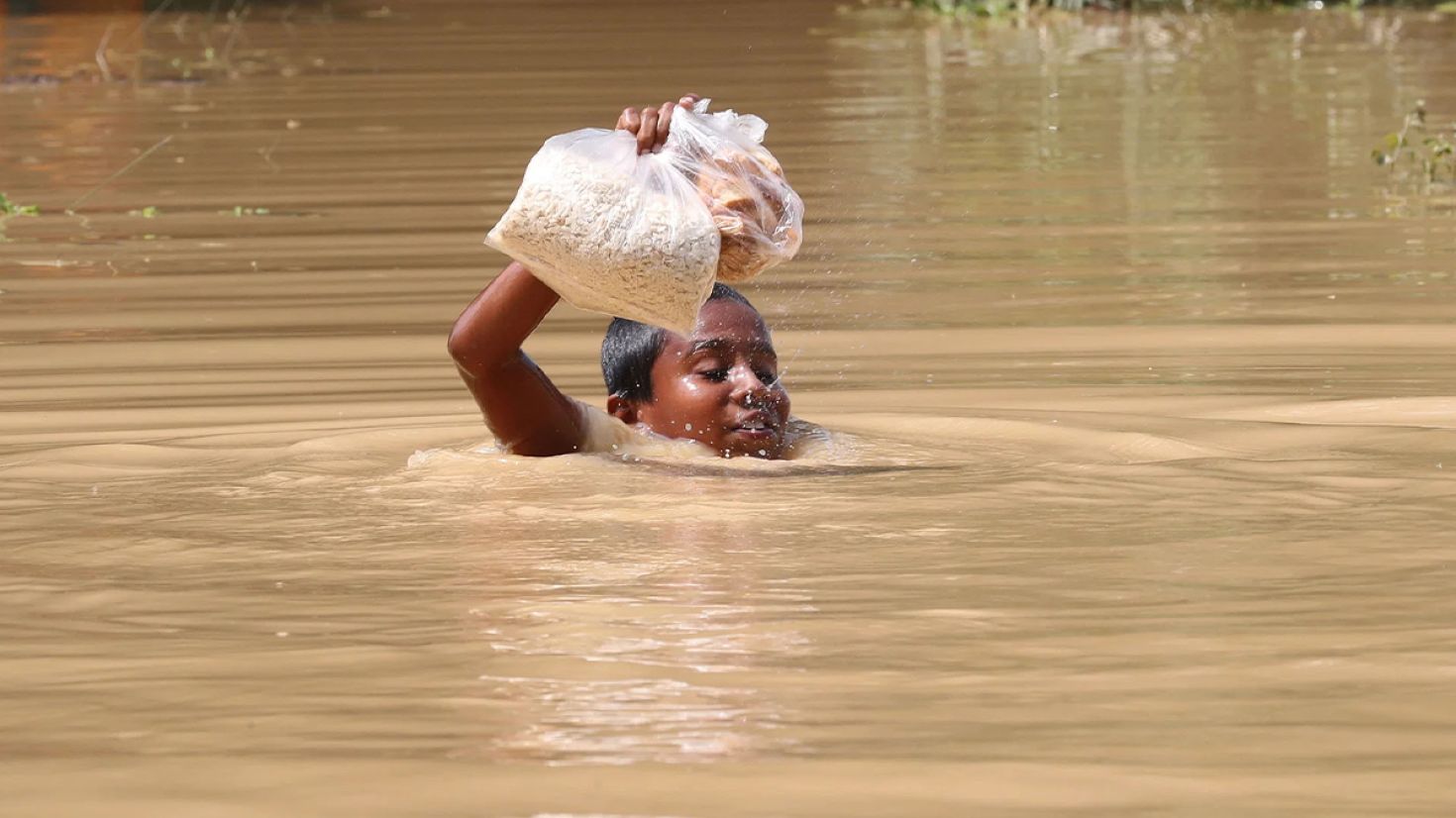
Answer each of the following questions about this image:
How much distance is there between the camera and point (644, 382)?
4910 millimetres

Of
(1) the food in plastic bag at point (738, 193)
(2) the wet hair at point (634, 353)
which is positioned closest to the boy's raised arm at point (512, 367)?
(2) the wet hair at point (634, 353)

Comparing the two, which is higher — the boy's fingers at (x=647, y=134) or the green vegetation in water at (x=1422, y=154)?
the boy's fingers at (x=647, y=134)

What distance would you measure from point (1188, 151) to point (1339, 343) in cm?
447

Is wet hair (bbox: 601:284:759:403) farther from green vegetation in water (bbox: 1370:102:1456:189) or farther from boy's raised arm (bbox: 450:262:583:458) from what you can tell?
green vegetation in water (bbox: 1370:102:1456:189)

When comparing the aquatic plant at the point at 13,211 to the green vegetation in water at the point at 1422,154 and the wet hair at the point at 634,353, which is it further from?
the green vegetation in water at the point at 1422,154

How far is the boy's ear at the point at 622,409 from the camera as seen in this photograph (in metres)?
4.96

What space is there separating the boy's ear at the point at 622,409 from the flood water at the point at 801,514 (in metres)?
0.28

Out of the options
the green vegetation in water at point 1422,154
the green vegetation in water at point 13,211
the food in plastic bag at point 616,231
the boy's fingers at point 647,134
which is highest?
the boy's fingers at point 647,134

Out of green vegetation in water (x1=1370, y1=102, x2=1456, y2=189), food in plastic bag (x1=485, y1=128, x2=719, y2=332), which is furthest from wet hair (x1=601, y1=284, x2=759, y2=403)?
green vegetation in water (x1=1370, y1=102, x2=1456, y2=189)

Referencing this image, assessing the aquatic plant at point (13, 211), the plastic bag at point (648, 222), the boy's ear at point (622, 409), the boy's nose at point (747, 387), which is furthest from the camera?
the aquatic plant at point (13, 211)

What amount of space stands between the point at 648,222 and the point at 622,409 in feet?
3.04

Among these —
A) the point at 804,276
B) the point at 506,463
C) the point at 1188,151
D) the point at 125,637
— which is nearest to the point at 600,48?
the point at 1188,151

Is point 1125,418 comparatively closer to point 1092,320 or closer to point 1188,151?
point 1092,320

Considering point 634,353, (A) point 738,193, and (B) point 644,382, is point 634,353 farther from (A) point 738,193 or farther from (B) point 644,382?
(A) point 738,193
